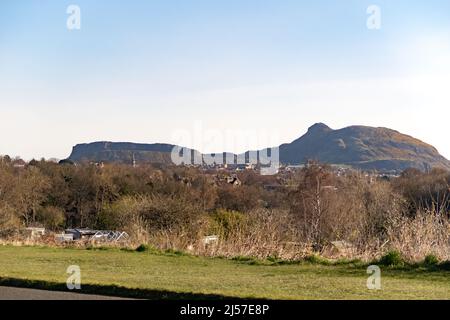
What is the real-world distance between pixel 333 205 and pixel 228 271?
86.2ft

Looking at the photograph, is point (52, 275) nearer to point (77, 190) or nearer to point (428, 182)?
point (428, 182)

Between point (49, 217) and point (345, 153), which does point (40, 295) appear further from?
point (345, 153)

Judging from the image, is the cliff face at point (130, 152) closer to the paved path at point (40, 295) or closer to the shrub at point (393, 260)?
the shrub at point (393, 260)

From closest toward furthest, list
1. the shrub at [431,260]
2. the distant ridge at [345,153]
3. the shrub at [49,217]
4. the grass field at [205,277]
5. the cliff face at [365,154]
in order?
the grass field at [205,277]
the shrub at [431,260]
the shrub at [49,217]
the distant ridge at [345,153]
the cliff face at [365,154]

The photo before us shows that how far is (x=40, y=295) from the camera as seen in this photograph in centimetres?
893

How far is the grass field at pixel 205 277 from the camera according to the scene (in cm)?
912

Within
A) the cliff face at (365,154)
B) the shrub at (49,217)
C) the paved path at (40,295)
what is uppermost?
the cliff face at (365,154)

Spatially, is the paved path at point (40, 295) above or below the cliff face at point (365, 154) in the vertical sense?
below

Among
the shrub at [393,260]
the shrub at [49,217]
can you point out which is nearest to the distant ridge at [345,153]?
the shrub at [49,217]

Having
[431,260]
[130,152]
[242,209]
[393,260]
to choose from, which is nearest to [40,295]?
[393,260]

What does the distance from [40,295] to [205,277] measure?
12.5 ft

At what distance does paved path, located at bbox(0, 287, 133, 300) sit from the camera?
865 centimetres

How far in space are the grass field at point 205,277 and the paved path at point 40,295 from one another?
40 cm

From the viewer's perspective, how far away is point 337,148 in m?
193
